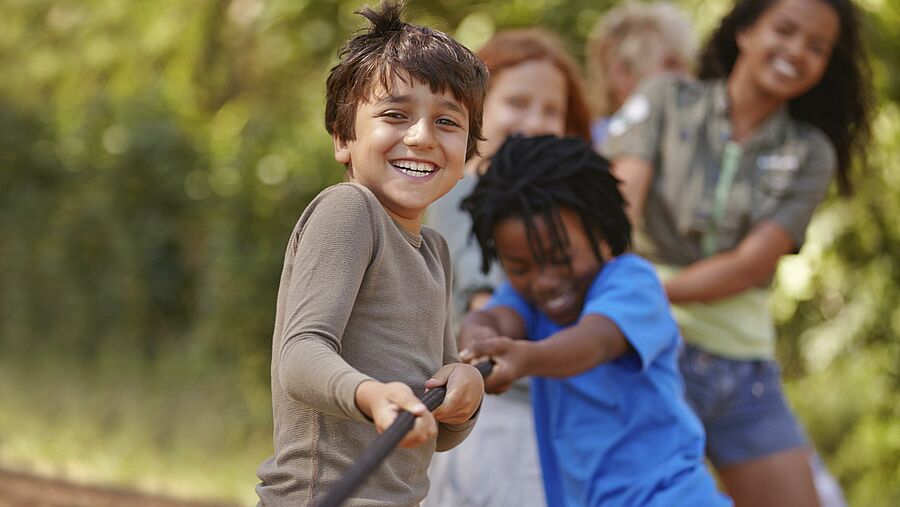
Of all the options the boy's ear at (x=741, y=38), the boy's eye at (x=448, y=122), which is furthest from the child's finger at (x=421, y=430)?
the boy's ear at (x=741, y=38)

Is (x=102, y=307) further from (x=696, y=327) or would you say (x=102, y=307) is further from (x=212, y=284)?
(x=696, y=327)

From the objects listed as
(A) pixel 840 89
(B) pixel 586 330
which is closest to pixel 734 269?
(A) pixel 840 89

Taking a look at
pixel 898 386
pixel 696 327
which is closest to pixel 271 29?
pixel 898 386

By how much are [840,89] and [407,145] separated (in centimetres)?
210

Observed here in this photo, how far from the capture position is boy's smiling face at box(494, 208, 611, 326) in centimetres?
261

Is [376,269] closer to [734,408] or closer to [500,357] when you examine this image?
[500,357]

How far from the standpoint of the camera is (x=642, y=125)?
3.44 meters

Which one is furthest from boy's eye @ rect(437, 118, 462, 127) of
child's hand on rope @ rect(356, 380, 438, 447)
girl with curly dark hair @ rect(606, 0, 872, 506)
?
girl with curly dark hair @ rect(606, 0, 872, 506)

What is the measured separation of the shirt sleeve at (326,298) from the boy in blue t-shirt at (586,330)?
1.98 feet

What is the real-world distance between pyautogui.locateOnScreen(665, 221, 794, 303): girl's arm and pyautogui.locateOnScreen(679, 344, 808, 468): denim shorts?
0.17 m

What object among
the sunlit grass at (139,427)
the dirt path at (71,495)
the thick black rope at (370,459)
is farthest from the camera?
the sunlit grass at (139,427)

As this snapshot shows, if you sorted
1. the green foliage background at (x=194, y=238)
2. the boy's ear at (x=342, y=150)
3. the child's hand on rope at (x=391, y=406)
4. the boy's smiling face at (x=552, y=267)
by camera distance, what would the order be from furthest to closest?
the green foliage background at (x=194, y=238)
the boy's smiling face at (x=552, y=267)
the boy's ear at (x=342, y=150)
the child's hand on rope at (x=391, y=406)

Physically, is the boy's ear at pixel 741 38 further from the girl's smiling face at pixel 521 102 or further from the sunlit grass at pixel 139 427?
the sunlit grass at pixel 139 427

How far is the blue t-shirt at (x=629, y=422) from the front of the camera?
2.49 m
